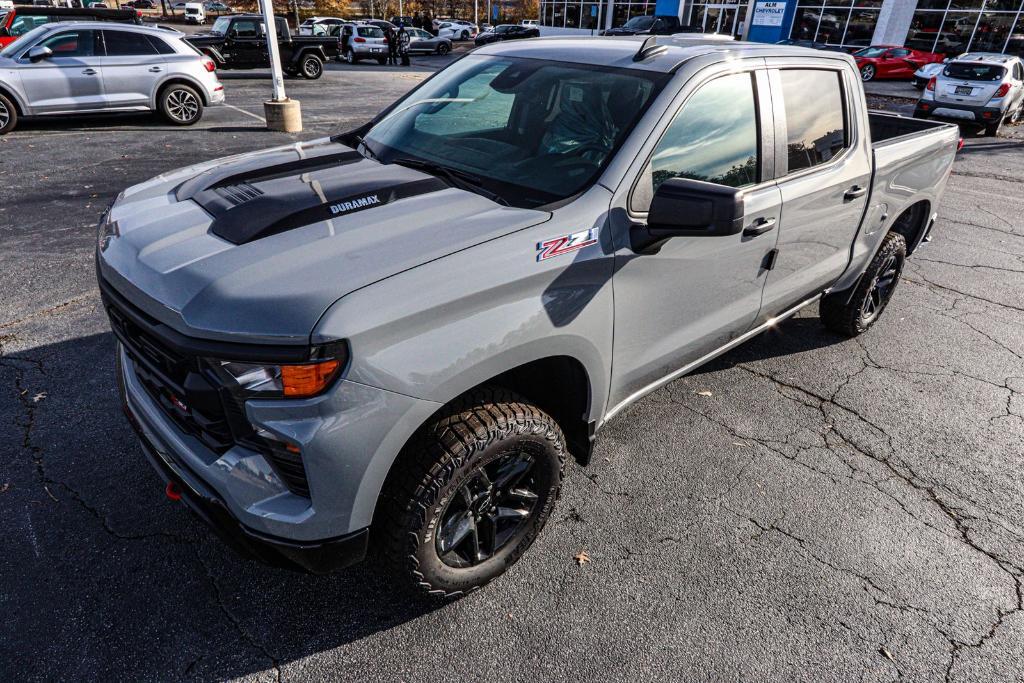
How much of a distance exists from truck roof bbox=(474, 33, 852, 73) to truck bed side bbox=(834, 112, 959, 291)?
877 mm

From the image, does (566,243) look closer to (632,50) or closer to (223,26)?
(632,50)

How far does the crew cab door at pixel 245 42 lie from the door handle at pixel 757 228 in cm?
2018

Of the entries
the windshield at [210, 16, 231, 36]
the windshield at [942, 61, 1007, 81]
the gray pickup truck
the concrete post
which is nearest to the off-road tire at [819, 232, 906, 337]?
the gray pickup truck

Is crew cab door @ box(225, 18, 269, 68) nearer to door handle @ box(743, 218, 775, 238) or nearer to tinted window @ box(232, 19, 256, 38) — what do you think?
tinted window @ box(232, 19, 256, 38)

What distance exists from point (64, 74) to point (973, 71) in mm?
18073

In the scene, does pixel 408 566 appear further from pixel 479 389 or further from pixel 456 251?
pixel 456 251

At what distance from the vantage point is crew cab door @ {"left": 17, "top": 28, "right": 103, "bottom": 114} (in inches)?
385

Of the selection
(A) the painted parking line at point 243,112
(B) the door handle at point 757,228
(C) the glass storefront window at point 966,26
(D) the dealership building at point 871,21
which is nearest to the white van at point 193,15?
(D) the dealership building at point 871,21

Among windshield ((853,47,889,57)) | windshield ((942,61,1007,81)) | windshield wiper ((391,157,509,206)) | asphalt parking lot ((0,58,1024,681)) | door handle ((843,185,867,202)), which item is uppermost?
windshield wiper ((391,157,509,206))

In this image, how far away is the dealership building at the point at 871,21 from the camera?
2448cm

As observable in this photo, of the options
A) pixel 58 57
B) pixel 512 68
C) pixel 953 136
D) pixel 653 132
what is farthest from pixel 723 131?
pixel 58 57

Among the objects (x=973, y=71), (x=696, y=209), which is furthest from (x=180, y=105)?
(x=973, y=71)

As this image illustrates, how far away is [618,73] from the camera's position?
2746 millimetres

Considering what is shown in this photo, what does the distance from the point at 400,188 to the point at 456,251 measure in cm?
63
